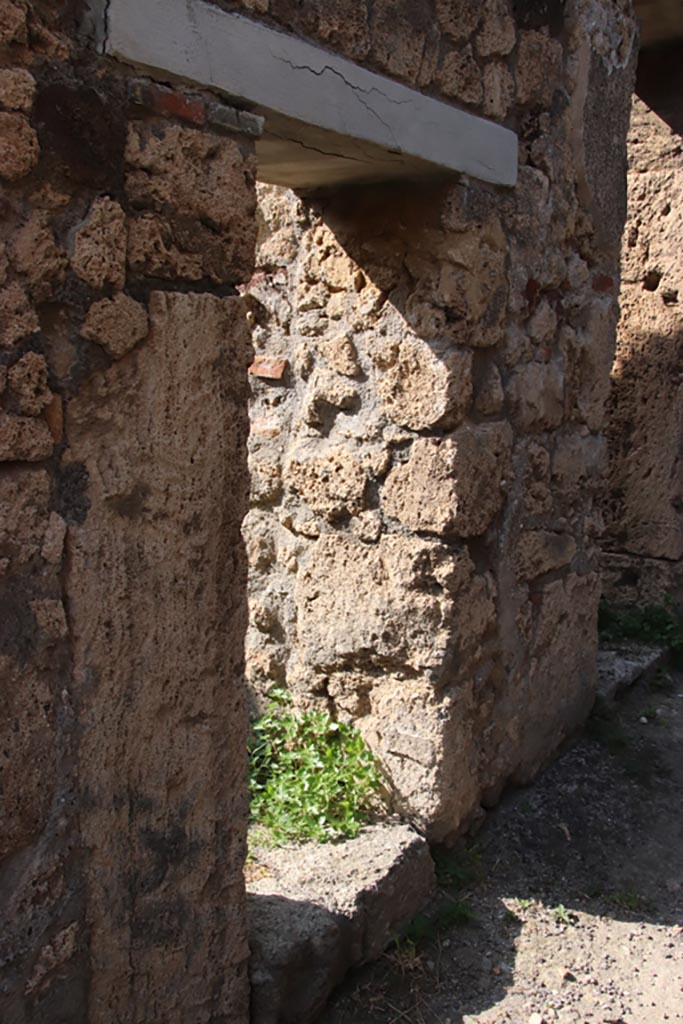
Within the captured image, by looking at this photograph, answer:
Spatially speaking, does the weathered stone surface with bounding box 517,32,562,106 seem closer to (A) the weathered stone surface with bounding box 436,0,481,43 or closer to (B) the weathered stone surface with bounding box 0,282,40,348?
(A) the weathered stone surface with bounding box 436,0,481,43

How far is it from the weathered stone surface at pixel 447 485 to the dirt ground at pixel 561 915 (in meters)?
0.96

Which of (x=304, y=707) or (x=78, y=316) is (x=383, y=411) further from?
(x=78, y=316)

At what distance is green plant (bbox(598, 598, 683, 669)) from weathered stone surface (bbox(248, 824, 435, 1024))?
2151 mm

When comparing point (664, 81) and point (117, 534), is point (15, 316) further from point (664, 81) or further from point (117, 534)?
point (664, 81)

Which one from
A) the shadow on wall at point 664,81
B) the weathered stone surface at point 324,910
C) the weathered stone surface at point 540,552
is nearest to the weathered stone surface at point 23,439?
the weathered stone surface at point 324,910

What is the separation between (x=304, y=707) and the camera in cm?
336

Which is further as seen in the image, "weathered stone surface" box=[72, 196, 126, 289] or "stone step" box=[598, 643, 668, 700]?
"stone step" box=[598, 643, 668, 700]

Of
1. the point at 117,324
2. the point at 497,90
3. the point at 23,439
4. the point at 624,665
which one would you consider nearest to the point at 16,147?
the point at 117,324

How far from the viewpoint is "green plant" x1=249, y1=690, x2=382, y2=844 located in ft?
9.68

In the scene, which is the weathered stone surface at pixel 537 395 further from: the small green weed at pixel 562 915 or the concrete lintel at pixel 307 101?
the small green weed at pixel 562 915

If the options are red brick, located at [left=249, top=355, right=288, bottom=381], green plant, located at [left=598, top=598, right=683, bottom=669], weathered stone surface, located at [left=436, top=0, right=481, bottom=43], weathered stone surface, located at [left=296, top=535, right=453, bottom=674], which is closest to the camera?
weathered stone surface, located at [left=436, top=0, right=481, bottom=43]

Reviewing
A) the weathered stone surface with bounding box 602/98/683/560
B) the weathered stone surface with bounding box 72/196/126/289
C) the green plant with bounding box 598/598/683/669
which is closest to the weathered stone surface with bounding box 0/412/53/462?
the weathered stone surface with bounding box 72/196/126/289

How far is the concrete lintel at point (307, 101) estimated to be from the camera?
1907 millimetres

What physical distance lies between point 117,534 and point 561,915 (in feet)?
5.99
